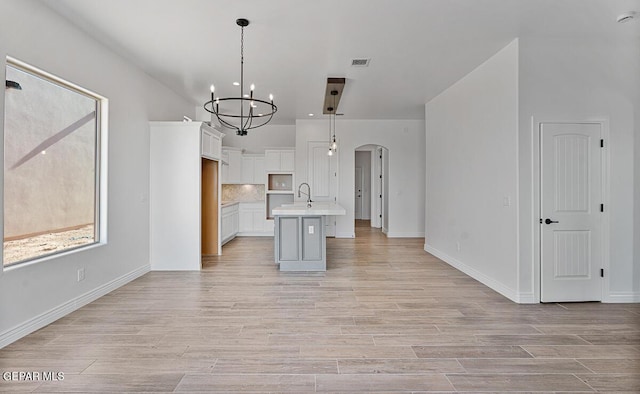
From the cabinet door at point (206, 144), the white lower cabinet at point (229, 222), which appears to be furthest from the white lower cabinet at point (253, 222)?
the cabinet door at point (206, 144)

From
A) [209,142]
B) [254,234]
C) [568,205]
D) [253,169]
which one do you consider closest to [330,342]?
[568,205]

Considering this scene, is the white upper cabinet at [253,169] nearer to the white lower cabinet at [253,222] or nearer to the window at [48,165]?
the white lower cabinet at [253,222]

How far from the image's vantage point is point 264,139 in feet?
29.2

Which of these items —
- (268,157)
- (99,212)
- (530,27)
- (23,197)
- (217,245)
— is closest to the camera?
(23,197)

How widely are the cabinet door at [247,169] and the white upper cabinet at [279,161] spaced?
0.38 meters

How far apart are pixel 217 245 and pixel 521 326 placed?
4.92 meters

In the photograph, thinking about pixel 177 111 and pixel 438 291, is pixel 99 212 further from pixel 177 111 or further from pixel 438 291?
pixel 438 291

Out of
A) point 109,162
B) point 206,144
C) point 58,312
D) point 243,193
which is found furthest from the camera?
point 243,193

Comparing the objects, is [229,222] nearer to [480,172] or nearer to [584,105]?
[480,172]

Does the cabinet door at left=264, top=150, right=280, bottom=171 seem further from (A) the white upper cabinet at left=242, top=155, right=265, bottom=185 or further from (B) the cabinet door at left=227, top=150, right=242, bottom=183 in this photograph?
(B) the cabinet door at left=227, top=150, right=242, bottom=183

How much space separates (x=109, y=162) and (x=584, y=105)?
5.49 metres

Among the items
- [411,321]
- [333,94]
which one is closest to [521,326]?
[411,321]

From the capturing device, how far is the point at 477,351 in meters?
2.60

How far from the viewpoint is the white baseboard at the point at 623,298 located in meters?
3.75
